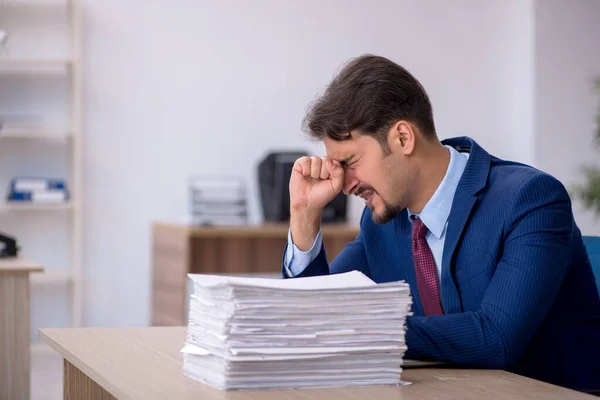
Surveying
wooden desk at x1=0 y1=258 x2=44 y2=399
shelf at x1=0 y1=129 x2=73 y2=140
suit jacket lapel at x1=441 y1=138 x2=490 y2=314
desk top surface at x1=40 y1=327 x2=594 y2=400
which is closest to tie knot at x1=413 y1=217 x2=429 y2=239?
suit jacket lapel at x1=441 y1=138 x2=490 y2=314

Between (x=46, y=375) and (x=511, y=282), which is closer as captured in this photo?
(x=511, y=282)

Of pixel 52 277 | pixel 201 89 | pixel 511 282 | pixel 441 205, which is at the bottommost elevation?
pixel 52 277

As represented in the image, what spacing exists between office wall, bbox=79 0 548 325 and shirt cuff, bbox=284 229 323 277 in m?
3.54

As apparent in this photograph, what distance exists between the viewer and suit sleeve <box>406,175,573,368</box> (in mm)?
1336

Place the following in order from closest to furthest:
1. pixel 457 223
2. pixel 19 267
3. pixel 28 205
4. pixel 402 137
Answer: pixel 457 223 < pixel 402 137 < pixel 19 267 < pixel 28 205

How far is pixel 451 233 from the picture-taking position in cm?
158

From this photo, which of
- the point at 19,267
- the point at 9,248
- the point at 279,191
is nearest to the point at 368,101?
the point at 19,267

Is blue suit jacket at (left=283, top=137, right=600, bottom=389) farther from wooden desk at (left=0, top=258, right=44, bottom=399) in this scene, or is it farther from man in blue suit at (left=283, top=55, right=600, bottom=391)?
wooden desk at (left=0, top=258, right=44, bottom=399)

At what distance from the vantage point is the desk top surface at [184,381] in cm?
110

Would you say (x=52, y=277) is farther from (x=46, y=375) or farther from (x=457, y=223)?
(x=457, y=223)

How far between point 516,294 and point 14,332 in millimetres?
2154

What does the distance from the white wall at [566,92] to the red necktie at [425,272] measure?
4.27 metres

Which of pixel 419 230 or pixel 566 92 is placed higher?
pixel 566 92

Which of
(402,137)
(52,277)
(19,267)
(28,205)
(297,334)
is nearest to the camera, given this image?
(297,334)
